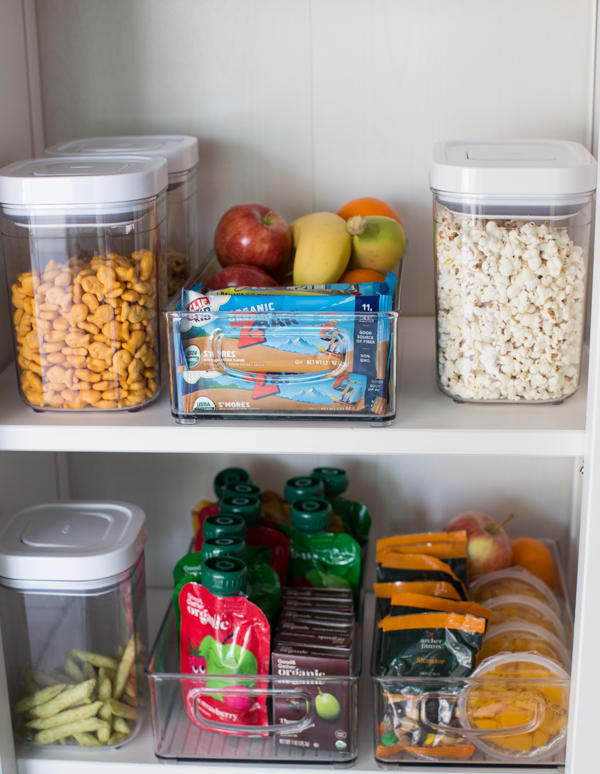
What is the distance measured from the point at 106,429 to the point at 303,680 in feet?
1.14

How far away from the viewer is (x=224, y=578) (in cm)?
83

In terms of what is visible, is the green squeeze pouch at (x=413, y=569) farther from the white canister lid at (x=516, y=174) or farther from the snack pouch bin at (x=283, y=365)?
the white canister lid at (x=516, y=174)

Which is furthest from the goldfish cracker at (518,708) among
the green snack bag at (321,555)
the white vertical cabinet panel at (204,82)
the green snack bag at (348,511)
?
the white vertical cabinet panel at (204,82)

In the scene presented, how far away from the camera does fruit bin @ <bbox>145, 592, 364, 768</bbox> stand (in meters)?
0.85

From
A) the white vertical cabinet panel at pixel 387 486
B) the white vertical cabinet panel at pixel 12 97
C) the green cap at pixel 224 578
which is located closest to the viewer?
the green cap at pixel 224 578

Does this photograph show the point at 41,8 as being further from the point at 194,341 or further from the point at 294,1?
the point at 194,341

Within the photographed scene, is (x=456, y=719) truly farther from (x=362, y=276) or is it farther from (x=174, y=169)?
(x=174, y=169)

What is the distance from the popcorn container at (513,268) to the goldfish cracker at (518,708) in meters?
0.30

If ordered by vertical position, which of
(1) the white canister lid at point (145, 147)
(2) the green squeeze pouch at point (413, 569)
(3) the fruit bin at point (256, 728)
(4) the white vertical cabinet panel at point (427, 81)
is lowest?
(3) the fruit bin at point (256, 728)

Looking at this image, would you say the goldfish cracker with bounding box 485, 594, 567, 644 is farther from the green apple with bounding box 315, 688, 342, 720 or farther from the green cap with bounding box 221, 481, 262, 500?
the green cap with bounding box 221, 481, 262, 500

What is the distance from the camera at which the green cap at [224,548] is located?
886mm

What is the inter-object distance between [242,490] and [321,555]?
0.15m

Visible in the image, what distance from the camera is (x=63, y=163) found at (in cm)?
83

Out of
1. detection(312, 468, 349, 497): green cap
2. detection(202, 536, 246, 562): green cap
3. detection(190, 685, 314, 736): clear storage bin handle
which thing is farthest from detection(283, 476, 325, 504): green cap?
detection(190, 685, 314, 736): clear storage bin handle
